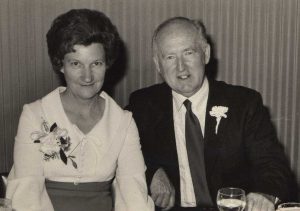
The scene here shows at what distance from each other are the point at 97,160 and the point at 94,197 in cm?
19

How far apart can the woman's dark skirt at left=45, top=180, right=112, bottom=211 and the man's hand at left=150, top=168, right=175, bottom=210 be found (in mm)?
261

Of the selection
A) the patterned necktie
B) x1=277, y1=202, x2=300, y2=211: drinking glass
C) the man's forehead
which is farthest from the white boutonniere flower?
x1=277, y1=202, x2=300, y2=211: drinking glass

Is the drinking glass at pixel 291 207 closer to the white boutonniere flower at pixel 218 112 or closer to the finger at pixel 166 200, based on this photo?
the finger at pixel 166 200

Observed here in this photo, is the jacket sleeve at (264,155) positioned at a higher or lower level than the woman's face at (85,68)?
lower

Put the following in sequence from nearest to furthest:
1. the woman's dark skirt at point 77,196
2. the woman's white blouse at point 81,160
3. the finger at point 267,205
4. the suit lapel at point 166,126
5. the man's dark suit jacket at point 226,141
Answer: the finger at point 267,205 < the woman's white blouse at point 81,160 < the woman's dark skirt at point 77,196 < the man's dark suit jacket at point 226,141 < the suit lapel at point 166,126

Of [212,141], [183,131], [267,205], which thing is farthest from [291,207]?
[183,131]

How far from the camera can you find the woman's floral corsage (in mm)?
2320

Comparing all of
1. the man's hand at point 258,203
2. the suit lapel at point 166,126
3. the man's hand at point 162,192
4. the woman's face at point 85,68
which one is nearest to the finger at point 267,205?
the man's hand at point 258,203

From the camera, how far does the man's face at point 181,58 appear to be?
8.86ft

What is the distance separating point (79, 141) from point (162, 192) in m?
0.49

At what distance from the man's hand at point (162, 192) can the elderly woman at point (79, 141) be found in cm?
7

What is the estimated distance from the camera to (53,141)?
2350mm

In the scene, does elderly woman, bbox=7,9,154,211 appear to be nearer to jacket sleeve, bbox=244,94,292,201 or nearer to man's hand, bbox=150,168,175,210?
man's hand, bbox=150,168,175,210

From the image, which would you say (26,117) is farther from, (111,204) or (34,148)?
(111,204)
